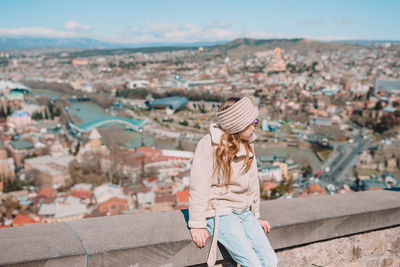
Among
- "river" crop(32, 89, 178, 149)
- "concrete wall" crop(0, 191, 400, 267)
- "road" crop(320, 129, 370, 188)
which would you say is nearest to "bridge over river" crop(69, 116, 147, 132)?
"river" crop(32, 89, 178, 149)

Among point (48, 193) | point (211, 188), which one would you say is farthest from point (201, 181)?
point (48, 193)

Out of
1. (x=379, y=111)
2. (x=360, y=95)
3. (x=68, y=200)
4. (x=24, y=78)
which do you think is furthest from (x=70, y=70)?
(x=68, y=200)

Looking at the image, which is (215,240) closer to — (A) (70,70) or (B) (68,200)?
(B) (68,200)

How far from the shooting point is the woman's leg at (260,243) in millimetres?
737

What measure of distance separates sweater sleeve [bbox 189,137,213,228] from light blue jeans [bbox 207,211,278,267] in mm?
44

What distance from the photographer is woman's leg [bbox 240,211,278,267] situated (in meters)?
0.74

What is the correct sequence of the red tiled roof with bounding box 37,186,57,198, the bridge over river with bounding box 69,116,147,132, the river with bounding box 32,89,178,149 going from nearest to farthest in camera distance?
the red tiled roof with bounding box 37,186,57,198
the river with bounding box 32,89,178,149
the bridge over river with bounding box 69,116,147,132

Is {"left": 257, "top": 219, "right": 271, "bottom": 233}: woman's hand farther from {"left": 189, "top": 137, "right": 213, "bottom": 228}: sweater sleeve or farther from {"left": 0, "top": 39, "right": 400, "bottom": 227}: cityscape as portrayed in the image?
{"left": 0, "top": 39, "right": 400, "bottom": 227}: cityscape

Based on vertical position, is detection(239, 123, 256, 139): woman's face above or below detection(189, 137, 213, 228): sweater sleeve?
above

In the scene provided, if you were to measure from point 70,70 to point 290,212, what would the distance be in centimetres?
5152

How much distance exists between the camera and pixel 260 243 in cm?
75

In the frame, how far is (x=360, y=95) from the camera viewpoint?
86.2 feet

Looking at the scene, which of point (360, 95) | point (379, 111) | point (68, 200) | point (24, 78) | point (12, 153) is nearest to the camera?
point (68, 200)

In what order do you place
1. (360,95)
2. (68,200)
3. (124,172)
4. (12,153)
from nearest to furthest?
(68,200)
(124,172)
(12,153)
(360,95)
